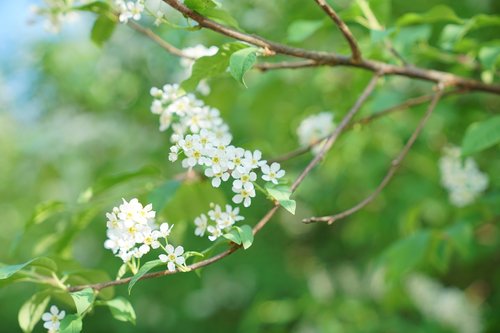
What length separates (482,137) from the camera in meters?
1.50

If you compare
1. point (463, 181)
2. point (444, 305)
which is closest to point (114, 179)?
point (463, 181)

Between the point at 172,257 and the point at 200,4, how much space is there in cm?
50

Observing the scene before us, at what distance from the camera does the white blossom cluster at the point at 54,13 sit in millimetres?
1610

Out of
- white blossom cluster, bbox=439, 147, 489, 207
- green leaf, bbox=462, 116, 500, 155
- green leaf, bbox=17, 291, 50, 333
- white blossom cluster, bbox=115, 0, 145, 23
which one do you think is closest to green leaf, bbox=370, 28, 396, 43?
green leaf, bbox=462, 116, 500, 155

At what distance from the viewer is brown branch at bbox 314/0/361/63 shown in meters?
1.18

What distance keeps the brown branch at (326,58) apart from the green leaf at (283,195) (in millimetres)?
314

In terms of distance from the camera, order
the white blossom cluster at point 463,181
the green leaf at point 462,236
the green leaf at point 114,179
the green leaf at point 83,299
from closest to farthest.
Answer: the green leaf at point 83,299 < the green leaf at point 114,179 < the green leaf at point 462,236 < the white blossom cluster at point 463,181

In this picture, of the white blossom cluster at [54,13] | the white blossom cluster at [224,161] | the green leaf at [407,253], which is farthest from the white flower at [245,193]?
the green leaf at [407,253]

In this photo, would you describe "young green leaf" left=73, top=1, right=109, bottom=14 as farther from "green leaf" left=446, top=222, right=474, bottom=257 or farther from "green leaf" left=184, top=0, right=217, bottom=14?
"green leaf" left=446, top=222, right=474, bottom=257

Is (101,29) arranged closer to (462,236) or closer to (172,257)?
(172,257)

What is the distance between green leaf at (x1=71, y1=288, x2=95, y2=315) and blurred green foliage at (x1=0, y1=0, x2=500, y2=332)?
0.17m

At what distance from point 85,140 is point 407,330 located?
2582 mm

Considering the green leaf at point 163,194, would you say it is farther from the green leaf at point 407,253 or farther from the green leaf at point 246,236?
the green leaf at point 407,253

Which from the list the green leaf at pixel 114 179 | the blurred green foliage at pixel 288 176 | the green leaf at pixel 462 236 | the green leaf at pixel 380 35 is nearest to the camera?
the green leaf at pixel 380 35
